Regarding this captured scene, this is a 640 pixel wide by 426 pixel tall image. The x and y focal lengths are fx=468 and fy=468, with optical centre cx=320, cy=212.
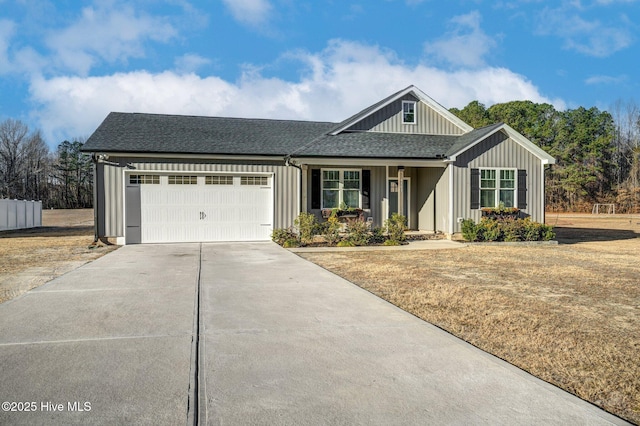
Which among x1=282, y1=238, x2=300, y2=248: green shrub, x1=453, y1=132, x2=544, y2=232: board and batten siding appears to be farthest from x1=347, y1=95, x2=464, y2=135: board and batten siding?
x1=282, y1=238, x2=300, y2=248: green shrub

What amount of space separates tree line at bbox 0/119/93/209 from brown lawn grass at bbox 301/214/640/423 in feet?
Result: 187

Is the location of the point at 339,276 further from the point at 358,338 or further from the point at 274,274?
the point at 358,338

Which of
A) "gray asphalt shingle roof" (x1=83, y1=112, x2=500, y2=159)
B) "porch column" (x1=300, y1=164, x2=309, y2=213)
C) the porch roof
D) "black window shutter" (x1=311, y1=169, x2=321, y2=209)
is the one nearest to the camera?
"gray asphalt shingle roof" (x1=83, y1=112, x2=500, y2=159)

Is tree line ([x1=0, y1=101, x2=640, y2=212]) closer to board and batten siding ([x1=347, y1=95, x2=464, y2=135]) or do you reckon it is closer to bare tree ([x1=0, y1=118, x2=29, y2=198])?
bare tree ([x1=0, y1=118, x2=29, y2=198])

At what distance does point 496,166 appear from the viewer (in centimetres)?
1689

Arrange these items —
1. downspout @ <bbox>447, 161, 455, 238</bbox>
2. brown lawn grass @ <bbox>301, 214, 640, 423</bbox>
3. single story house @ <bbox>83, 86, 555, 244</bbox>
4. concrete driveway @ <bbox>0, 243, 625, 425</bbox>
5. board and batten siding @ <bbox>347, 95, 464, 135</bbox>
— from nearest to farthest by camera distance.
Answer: concrete driveway @ <bbox>0, 243, 625, 425</bbox>, brown lawn grass @ <bbox>301, 214, 640, 423</bbox>, single story house @ <bbox>83, 86, 555, 244</bbox>, downspout @ <bbox>447, 161, 455, 238</bbox>, board and batten siding @ <bbox>347, 95, 464, 135</bbox>

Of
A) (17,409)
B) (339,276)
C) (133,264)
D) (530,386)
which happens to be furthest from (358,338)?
(133,264)

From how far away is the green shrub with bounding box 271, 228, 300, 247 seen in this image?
1531 cm

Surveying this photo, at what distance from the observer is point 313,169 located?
669 inches

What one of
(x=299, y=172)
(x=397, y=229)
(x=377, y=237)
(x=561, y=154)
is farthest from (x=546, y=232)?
(x=561, y=154)

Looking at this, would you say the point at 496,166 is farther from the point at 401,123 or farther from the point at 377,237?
the point at 377,237

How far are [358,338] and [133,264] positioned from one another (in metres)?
7.35

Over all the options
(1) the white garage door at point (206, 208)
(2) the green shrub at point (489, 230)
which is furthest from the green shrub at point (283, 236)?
(2) the green shrub at point (489, 230)

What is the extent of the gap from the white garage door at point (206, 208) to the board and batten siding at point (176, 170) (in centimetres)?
29
